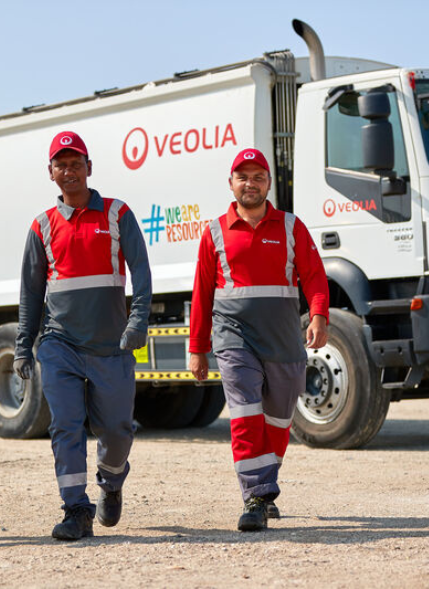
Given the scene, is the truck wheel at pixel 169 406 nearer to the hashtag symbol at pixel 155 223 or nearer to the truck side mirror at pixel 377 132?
the hashtag symbol at pixel 155 223

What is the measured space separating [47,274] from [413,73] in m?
4.80

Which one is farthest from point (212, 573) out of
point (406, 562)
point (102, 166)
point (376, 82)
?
point (102, 166)

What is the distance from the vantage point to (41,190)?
12.8 m

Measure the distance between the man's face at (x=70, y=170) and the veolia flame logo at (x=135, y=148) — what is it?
17.7 feet

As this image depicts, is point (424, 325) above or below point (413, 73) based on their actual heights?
below

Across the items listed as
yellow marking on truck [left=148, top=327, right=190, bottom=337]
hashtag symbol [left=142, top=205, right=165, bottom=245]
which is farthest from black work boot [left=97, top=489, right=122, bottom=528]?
hashtag symbol [left=142, top=205, right=165, bottom=245]

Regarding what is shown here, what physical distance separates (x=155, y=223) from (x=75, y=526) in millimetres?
5924

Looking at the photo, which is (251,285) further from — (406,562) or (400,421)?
(400,421)

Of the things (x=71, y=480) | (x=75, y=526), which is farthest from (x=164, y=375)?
(x=75, y=526)

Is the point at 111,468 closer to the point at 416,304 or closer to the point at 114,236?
the point at 114,236

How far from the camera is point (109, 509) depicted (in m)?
6.40

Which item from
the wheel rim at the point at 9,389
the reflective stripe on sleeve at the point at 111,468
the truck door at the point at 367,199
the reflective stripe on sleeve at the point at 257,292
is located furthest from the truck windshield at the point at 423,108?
the wheel rim at the point at 9,389

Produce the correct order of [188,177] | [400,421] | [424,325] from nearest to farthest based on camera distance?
[424,325] → [188,177] → [400,421]

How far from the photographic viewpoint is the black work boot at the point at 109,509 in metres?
6.40
